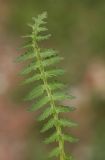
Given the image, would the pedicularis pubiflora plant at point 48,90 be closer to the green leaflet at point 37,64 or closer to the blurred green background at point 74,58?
the green leaflet at point 37,64

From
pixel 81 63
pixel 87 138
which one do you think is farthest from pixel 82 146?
pixel 81 63

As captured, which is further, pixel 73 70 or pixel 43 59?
pixel 73 70

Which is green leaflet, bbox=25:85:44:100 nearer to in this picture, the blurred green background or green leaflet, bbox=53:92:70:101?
green leaflet, bbox=53:92:70:101

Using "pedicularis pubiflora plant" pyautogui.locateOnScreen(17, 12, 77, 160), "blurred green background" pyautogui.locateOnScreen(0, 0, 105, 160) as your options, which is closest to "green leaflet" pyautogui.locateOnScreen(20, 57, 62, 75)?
"pedicularis pubiflora plant" pyautogui.locateOnScreen(17, 12, 77, 160)

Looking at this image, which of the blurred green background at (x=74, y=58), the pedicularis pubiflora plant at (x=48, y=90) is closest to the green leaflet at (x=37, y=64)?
the pedicularis pubiflora plant at (x=48, y=90)

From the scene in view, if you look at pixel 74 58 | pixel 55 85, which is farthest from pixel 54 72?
pixel 74 58

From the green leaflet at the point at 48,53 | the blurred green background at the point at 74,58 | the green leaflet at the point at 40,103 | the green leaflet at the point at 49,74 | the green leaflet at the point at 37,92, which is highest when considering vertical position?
the blurred green background at the point at 74,58

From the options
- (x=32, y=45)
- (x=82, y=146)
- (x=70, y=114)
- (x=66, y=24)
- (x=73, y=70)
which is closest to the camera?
(x=32, y=45)

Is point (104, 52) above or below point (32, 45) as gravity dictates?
above

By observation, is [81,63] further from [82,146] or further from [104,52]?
[82,146]
